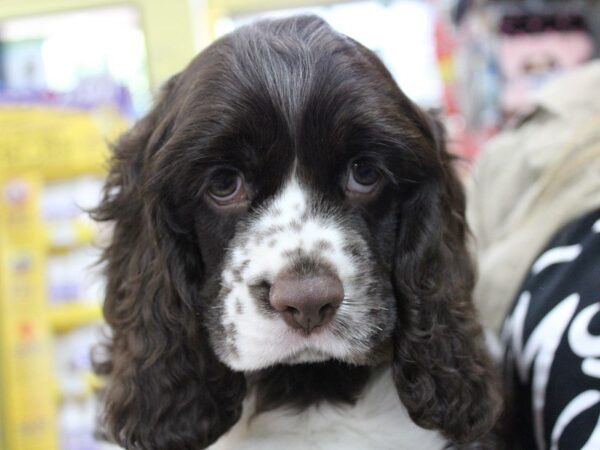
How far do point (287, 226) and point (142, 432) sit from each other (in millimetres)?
528

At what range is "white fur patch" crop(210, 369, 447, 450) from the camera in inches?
56.4

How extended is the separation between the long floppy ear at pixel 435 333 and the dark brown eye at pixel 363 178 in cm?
12

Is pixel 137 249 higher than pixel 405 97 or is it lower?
lower

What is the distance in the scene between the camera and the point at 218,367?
142cm

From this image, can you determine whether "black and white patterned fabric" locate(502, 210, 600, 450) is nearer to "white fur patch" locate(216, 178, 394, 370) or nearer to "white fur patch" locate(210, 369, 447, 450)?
"white fur patch" locate(210, 369, 447, 450)

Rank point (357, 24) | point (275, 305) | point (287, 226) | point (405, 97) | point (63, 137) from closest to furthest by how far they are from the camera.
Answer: point (275, 305), point (287, 226), point (405, 97), point (63, 137), point (357, 24)

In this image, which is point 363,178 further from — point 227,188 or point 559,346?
point 559,346

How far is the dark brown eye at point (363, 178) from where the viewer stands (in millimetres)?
1334

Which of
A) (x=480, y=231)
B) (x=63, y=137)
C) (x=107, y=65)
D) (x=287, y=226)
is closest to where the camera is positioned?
(x=287, y=226)

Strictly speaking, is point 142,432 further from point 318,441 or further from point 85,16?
point 85,16

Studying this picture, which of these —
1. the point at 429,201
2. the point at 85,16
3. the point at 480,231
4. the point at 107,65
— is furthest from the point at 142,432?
the point at 85,16

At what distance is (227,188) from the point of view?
1.34m

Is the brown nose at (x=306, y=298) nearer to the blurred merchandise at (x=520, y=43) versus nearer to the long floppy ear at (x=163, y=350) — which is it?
the long floppy ear at (x=163, y=350)

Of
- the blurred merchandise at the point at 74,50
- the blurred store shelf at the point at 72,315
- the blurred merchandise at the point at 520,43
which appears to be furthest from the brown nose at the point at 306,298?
the blurred merchandise at the point at 74,50
